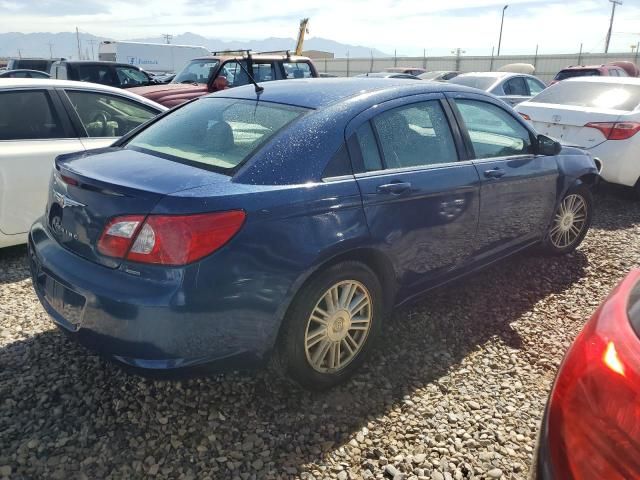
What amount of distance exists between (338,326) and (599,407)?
5.12 feet

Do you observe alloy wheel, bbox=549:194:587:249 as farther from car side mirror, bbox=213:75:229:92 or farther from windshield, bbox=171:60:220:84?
windshield, bbox=171:60:220:84

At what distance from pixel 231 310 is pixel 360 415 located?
2.97 feet

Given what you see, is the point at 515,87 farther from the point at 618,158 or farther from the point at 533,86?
the point at 618,158

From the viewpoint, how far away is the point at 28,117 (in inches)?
167

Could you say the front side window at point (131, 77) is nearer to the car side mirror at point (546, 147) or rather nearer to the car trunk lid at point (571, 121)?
the car trunk lid at point (571, 121)

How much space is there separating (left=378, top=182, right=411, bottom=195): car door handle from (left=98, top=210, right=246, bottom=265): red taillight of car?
2.79ft

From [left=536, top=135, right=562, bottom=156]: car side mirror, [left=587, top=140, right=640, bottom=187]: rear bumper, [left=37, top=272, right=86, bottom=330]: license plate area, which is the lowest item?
[left=37, top=272, right=86, bottom=330]: license plate area

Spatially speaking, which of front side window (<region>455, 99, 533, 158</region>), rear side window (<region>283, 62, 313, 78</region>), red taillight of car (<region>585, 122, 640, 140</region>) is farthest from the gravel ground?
rear side window (<region>283, 62, 313, 78</region>)

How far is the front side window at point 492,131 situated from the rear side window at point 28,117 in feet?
11.0

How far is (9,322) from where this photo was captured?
3.29 metres

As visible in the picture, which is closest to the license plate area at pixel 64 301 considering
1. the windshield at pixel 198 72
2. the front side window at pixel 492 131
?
the front side window at pixel 492 131

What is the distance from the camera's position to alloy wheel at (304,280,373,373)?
8.46 ft

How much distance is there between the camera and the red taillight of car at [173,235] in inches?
82.4

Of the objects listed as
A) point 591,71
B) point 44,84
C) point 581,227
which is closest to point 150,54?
point 591,71
